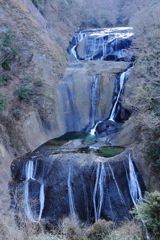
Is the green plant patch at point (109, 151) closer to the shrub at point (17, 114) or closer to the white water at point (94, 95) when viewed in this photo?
the white water at point (94, 95)

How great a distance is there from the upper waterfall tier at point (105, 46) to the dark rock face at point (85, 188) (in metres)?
13.6

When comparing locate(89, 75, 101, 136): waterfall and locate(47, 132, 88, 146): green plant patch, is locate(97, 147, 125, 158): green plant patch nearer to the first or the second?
locate(47, 132, 88, 146): green plant patch

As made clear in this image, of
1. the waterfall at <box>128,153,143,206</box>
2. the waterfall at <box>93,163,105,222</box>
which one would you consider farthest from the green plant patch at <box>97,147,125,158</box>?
the waterfall at <box>128,153,143,206</box>

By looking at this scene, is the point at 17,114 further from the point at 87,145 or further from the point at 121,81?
the point at 121,81

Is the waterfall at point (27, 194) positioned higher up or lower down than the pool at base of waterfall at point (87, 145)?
lower down

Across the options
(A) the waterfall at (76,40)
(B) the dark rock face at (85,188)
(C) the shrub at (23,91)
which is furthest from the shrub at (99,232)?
(A) the waterfall at (76,40)

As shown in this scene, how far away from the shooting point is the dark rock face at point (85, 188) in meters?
10.7

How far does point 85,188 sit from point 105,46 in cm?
1744

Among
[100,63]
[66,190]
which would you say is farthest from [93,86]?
[66,190]

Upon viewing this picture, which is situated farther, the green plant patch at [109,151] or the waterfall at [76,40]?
the waterfall at [76,40]

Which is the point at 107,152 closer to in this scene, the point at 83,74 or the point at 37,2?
the point at 83,74

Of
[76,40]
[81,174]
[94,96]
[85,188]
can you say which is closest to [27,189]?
[81,174]

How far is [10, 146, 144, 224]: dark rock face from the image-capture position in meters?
10.7

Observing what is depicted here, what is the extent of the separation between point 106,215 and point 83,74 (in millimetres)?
13102
